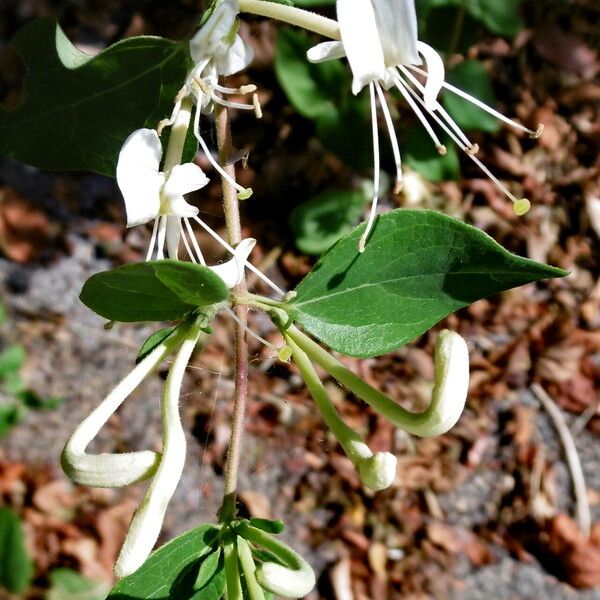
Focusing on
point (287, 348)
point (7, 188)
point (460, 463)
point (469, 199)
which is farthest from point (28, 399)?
point (287, 348)

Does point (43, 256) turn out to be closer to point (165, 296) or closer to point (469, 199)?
point (469, 199)

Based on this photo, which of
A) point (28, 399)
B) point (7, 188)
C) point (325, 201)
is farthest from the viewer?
point (7, 188)

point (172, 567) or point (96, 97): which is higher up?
point (96, 97)

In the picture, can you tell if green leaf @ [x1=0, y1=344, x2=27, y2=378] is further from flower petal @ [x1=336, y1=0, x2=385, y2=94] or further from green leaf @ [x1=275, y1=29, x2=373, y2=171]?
flower petal @ [x1=336, y1=0, x2=385, y2=94]

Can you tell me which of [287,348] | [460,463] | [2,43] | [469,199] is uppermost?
[2,43]

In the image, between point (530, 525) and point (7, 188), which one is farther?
point (7, 188)

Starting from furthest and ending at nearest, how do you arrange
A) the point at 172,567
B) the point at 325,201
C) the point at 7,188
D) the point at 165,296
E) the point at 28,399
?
1. the point at 7,188
2. the point at 28,399
3. the point at 325,201
4. the point at 172,567
5. the point at 165,296
